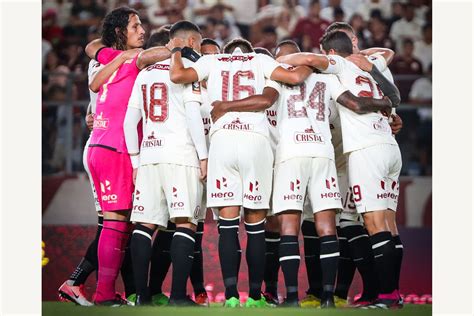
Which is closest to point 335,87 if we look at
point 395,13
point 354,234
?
point 354,234

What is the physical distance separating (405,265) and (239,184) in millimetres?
4039

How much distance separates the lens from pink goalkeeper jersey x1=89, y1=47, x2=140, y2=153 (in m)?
7.10

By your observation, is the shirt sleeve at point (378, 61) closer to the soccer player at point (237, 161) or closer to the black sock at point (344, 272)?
the soccer player at point (237, 161)

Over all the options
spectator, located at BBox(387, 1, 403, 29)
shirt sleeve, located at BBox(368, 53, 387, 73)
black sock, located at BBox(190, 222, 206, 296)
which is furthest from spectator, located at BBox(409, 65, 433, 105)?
black sock, located at BBox(190, 222, 206, 296)

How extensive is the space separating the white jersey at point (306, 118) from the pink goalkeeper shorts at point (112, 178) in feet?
3.63

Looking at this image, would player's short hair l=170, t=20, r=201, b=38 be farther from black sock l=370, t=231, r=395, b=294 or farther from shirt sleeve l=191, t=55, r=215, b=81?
black sock l=370, t=231, r=395, b=294

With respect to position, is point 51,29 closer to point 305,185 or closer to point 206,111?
point 206,111

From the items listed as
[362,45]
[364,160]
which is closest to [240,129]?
[364,160]

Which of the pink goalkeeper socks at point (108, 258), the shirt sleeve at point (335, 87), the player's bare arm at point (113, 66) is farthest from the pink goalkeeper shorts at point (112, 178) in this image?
the shirt sleeve at point (335, 87)

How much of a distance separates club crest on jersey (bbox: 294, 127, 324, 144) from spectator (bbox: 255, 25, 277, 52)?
586 centimetres

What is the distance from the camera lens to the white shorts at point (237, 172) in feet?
21.9

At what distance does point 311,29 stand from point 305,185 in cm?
618

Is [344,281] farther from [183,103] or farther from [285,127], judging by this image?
[183,103]

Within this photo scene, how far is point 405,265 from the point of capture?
10.2m
